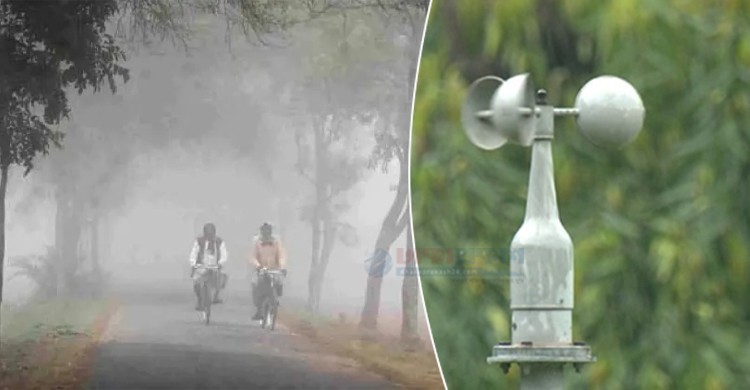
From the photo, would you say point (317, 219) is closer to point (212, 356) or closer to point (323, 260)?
point (323, 260)

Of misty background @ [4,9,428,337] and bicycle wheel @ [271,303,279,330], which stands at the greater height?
misty background @ [4,9,428,337]

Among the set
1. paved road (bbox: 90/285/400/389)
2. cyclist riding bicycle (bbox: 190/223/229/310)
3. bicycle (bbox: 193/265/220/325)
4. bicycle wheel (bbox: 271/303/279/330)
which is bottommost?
paved road (bbox: 90/285/400/389)

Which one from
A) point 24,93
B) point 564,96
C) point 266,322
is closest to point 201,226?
point 266,322

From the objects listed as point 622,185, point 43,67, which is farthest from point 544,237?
point 43,67

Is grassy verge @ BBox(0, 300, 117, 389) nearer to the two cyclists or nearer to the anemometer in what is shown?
the two cyclists

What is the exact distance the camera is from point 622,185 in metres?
4.31

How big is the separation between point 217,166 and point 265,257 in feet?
1.21

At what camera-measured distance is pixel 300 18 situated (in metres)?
4.83

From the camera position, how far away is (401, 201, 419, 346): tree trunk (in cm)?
469

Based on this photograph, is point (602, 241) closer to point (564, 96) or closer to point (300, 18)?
point (564, 96)

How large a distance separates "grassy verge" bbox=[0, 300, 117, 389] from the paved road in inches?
2.4

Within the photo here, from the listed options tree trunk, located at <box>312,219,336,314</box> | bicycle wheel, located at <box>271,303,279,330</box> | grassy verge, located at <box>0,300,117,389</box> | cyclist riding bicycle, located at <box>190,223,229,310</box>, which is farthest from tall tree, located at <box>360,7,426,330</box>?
grassy verge, located at <box>0,300,117,389</box>

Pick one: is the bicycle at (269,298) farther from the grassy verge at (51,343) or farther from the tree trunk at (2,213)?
the tree trunk at (2,213)

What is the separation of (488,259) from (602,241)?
382 millimetres
